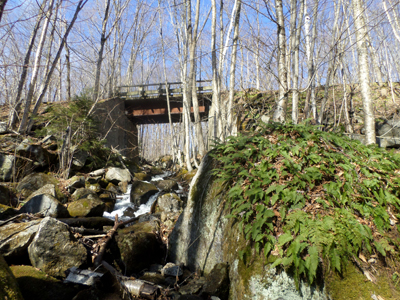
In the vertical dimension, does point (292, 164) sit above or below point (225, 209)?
above

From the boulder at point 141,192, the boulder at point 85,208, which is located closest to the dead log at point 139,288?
the boulder at point 85,208

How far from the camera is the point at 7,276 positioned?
7.29 feet

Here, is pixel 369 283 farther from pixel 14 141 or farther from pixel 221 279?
pixel 14 141

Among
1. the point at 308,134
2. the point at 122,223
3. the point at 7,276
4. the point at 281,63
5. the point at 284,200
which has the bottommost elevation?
the point at 122,223

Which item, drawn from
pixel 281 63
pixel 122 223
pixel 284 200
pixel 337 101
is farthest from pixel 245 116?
pixel 284 200

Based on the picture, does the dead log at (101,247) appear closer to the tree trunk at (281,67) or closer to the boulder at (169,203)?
the boulder at (169,203)

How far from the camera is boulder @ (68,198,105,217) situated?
6.48 metres

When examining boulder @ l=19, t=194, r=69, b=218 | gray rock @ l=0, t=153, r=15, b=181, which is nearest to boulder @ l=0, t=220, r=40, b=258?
boulder @ l=19, t=194, r=69, b=218

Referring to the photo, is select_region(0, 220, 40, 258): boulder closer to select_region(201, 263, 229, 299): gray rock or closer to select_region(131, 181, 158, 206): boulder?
select_region(201, 263, 229, 299): gray rock

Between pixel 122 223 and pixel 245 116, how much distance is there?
9853mm

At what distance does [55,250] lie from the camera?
12.0 feet

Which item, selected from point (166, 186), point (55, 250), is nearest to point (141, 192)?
point (166, 186)

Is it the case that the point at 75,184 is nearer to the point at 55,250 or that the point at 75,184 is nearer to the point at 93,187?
the point at 93,187

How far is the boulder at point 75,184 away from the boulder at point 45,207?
8.24 feet
